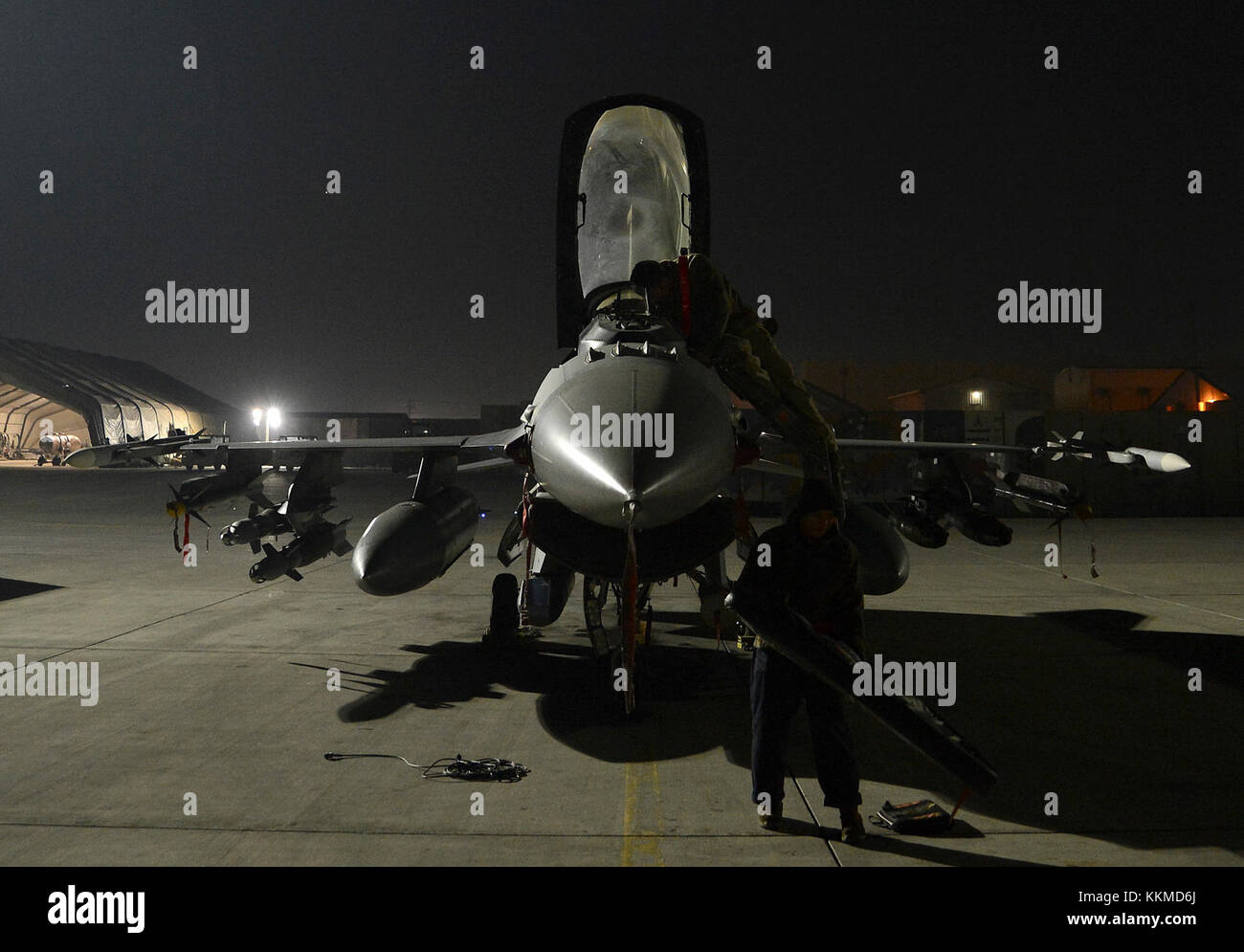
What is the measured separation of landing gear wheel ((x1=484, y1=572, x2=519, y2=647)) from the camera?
7953 mm

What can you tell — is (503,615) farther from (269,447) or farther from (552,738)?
(269,447)

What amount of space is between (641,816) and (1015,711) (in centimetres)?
344

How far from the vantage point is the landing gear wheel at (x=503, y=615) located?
7953mm

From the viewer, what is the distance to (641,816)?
13.2 ft

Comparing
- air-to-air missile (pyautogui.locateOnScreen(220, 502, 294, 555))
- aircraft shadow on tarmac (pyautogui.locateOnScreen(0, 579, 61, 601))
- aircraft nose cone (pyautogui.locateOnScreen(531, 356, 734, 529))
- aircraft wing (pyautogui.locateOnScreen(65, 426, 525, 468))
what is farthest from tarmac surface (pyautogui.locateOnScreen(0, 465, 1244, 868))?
aircraft wing (pyautogui.locateOnScreen(65, 426, 525, 468))

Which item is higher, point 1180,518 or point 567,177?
point 567,177

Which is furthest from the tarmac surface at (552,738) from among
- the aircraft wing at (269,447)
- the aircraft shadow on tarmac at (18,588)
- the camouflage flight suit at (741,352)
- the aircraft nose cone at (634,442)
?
the camouflage flight suit at (741,352)

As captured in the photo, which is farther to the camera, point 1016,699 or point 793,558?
point 1016,699

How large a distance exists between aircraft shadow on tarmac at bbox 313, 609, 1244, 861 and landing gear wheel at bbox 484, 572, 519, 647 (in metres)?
0.15

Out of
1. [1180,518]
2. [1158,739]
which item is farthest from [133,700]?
[1180,518]

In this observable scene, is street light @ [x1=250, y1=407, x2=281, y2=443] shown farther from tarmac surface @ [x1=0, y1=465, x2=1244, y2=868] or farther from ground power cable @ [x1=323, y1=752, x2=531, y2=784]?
ground power cable @ [x1=323, y1=752, x2=531, y2=784]

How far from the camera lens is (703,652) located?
26.0ft
